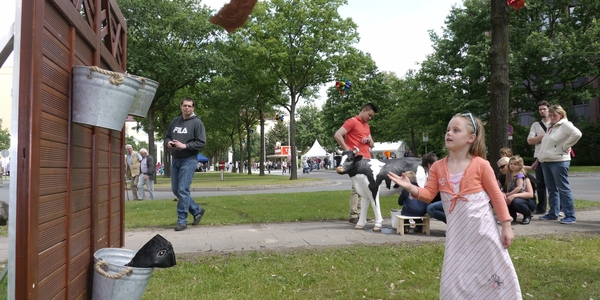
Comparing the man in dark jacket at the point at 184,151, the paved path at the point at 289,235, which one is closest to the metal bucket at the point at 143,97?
the paved path at the point at 289,235

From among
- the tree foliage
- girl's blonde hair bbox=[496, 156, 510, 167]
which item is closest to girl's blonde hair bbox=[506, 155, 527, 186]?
girl's blonde hair bbox=[496, 156, 510, 167]

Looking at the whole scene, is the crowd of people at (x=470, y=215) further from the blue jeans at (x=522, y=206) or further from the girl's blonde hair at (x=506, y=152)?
the girl's blonde hair at (x=506, y=152)

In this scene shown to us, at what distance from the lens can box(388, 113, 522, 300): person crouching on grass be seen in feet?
9.85

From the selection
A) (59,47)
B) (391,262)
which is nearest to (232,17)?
(59,47)

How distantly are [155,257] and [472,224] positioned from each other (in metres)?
2.21

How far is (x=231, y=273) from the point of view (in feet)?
14.7

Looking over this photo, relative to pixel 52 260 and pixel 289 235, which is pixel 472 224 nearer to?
pixel 52 260

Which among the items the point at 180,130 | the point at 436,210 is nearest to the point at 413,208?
the point at 436,210

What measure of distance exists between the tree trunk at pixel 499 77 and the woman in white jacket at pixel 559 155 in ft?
3.49

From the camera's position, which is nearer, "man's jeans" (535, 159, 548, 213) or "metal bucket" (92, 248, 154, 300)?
"metal bucket" (92, 248, 154, 300)

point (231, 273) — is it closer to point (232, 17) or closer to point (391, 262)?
point (391, 262)

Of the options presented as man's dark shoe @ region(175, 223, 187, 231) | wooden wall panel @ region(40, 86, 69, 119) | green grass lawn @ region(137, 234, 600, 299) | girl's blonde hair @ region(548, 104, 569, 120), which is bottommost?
green grass lawn @ region(137, 234, 600, 299)

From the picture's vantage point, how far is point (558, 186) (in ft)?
25.2

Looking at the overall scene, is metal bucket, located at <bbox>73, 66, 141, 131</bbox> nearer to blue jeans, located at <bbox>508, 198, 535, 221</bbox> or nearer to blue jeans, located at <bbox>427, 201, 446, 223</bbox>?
blue jeans, located at <bbox>427, 201, 446, 223</bbox>
